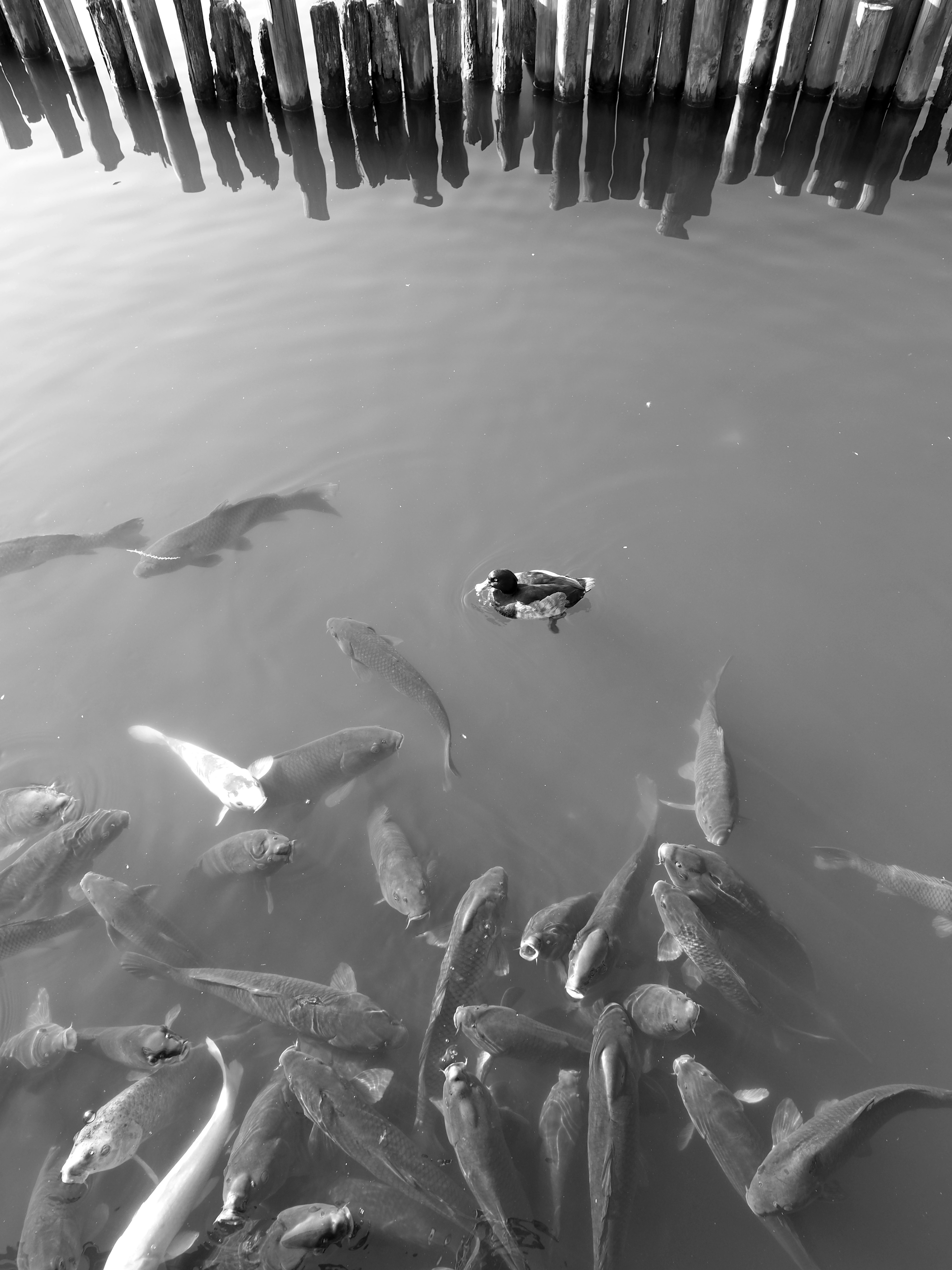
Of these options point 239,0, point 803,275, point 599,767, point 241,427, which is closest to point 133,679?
point 241,427

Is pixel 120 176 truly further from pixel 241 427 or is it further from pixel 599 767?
pixel 599 767

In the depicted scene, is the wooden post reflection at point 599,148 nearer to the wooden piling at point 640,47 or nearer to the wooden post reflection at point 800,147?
the wooden piling at point 640,47

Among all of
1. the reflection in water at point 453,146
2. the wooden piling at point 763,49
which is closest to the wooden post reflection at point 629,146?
the wooden piling at point 763,49

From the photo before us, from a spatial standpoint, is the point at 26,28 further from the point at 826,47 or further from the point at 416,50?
the point at 826,47

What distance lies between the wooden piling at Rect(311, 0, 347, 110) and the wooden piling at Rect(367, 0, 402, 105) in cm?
39

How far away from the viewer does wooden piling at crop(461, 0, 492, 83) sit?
9.63 m

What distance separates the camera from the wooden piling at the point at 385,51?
368 inches

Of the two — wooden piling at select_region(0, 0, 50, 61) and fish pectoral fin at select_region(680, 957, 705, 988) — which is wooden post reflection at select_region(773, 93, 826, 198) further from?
wooden piling at select_region(0, 0, 50, 61)

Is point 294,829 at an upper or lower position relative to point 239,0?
lower

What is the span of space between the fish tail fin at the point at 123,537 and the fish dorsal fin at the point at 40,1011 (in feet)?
10.5

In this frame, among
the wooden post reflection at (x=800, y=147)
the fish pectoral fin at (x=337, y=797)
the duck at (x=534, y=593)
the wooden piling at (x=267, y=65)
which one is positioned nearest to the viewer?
the fish pectoral fin at (x=337, y=797)

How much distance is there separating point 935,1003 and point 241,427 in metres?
6.39

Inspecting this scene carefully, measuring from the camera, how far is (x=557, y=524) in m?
6.09

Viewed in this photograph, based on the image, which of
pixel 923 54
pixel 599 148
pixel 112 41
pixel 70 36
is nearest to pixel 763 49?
pixel 923 54
